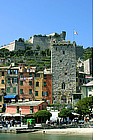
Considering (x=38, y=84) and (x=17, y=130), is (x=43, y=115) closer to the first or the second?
(x=17, y=130)

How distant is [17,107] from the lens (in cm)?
2911

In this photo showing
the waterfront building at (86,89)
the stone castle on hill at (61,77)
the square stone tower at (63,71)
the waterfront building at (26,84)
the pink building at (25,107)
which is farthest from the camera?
the square stone tower at (63,71)

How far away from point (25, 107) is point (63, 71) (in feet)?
19.3

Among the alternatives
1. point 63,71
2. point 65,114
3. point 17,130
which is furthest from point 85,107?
point 63,71

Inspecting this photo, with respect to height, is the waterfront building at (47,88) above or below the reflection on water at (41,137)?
above

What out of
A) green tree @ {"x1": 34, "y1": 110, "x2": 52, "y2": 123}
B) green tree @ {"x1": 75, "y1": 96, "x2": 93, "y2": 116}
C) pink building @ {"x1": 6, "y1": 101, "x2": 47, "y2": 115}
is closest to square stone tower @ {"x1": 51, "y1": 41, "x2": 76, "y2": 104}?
pink building @ {"x1": 6, "y1": 101, "x2": 47, "y2": 115}

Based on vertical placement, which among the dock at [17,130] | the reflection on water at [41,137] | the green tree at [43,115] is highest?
the green tree at [43,115]

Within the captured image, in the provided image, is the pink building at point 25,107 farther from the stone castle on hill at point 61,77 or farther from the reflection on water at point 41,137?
the reflection on water at point 41,137

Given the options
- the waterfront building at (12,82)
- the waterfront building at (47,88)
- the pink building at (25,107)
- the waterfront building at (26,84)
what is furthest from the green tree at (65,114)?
the waterfront building at (12,82)

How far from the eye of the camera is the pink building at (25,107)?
93.0ft

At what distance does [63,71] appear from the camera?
3303 cm

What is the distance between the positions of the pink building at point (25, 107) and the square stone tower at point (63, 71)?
10.6 ft

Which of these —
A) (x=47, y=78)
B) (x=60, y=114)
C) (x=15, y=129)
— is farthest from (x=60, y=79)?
→ (x=15, y=129)
